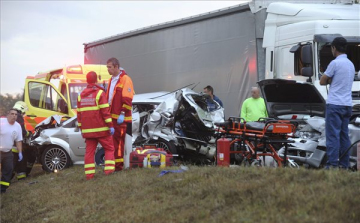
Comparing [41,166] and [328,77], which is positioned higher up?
[328,77]

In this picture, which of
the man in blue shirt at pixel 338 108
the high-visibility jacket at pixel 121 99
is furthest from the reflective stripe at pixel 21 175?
the man in blue shirt at pixel 338 108

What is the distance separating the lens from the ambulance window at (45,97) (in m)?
14.7

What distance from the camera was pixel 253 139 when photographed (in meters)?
7.80

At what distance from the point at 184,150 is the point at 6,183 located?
355 centimetres

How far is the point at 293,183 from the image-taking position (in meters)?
5.18

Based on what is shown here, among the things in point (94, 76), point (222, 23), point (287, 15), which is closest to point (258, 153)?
point (94, 76)

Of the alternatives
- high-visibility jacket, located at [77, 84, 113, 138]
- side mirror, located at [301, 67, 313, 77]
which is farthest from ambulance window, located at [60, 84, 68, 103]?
side mirror, located at [301, 67, 313, 77]

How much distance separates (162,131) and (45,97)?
19.0 ft

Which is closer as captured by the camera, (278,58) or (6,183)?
(6,183)

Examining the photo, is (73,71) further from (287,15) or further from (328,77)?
(328,77)

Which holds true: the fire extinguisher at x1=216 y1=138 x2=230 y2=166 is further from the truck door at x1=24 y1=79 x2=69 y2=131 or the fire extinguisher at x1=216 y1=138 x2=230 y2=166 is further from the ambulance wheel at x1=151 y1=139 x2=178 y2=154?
the truck door at x1=24 y1=79 x2=69 y2=131

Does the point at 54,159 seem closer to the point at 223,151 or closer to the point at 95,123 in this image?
the point at 95,123

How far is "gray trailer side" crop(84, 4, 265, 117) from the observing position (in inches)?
465

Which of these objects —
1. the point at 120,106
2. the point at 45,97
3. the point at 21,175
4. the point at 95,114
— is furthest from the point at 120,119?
the point at 45,97
